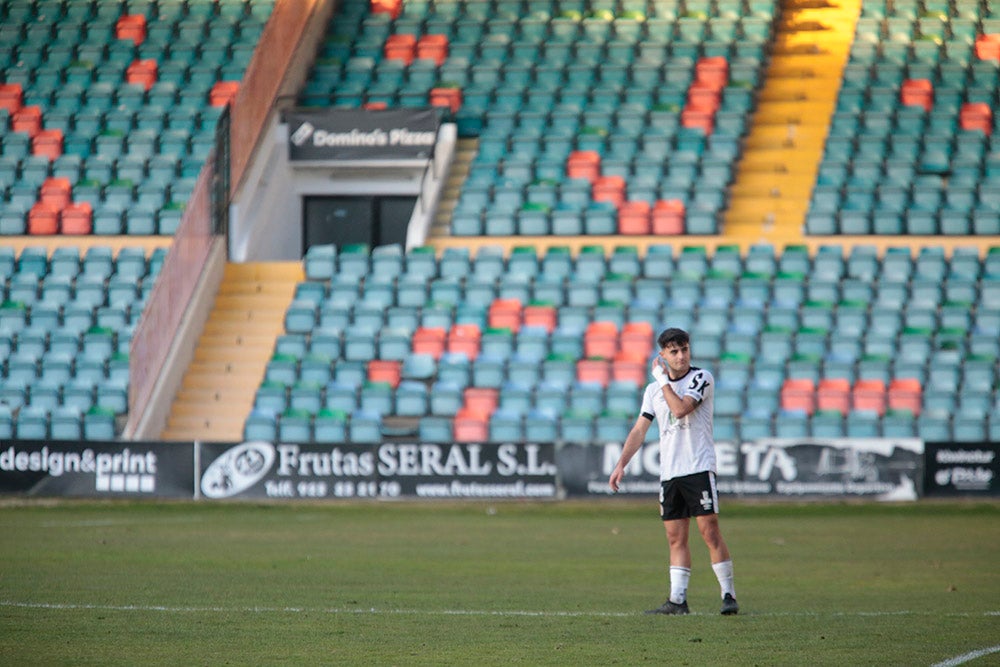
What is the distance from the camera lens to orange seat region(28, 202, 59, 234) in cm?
3053

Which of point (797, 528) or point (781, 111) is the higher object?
point (781, 111)

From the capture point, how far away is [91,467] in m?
23.0

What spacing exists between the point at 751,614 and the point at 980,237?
19135 millimetres

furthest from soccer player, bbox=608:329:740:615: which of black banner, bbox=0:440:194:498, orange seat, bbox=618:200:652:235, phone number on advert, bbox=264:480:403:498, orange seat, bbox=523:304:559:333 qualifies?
orange seat, bbox=618:200:652:235

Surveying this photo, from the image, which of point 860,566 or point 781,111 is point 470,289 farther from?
point 860,566

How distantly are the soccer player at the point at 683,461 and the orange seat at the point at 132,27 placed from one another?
26.1 meters

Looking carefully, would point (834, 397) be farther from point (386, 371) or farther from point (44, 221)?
point (44, 221)

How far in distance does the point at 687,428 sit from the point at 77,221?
72.8ft

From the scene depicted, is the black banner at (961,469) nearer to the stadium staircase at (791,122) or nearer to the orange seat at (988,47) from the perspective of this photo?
the stadium staircase at (791,122)

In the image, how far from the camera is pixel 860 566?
14.5 metres

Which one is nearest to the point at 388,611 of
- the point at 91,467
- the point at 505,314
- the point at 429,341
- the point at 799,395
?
the point at 91,467

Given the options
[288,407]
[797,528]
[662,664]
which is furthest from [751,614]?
[288,407]

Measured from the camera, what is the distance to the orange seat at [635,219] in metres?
29.0

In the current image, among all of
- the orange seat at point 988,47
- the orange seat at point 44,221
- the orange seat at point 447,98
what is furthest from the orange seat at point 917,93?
the orange seat at point 44,221
